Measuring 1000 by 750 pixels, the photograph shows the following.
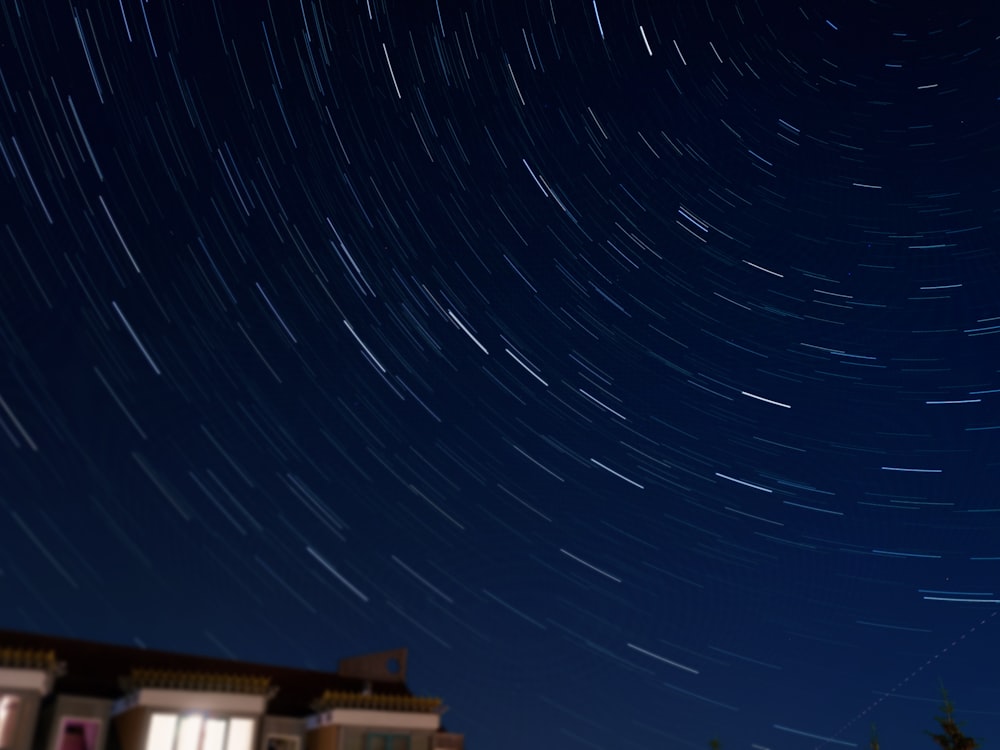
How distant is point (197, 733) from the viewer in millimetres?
19859

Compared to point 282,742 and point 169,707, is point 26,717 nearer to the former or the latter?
point 169,707

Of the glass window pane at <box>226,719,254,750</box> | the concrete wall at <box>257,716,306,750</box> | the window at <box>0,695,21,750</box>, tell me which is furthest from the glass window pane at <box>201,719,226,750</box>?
the window at <box>0,695,21,750</box>

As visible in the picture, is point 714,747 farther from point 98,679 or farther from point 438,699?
point 98,679

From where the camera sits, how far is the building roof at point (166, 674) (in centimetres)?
1980

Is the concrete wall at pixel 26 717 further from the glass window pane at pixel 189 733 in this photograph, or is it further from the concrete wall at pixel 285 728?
the concrete wall at pixel 285 728

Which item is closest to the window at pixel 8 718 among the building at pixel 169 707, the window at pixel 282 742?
the building at pixel 169 707

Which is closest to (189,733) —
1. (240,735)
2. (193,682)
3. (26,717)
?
(193,682)

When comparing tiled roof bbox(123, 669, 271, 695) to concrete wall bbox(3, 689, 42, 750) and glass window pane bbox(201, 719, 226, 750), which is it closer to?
glass window pane bbox(201, 719, 226, 750)

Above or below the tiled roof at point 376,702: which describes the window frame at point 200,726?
below

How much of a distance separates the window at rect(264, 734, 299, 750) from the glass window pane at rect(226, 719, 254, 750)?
105 centimetres

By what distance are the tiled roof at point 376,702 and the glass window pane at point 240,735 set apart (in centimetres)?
172

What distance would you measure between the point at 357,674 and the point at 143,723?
8792 millimetres

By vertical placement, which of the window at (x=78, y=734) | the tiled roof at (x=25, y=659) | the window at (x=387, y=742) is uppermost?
the tiled roof at (x=25, y=659)

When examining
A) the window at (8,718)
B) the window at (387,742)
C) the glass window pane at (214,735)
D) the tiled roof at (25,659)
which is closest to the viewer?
the window at (8,718)
